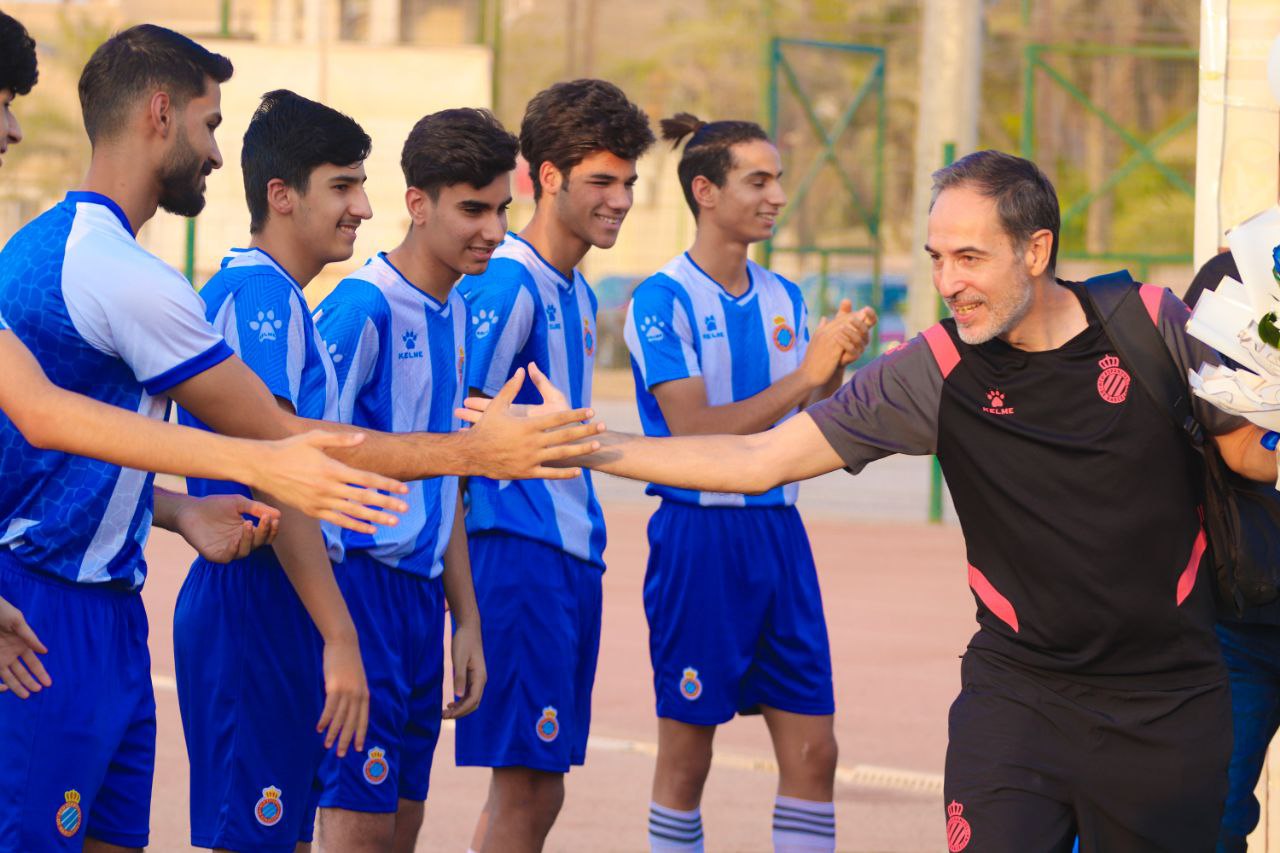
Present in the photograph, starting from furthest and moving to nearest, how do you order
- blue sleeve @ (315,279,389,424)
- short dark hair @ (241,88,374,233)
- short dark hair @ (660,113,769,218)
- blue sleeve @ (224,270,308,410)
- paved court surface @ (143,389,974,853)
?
paved court surface @ (143,389,974,853), short dark hair @ (660,113,769,218), blue sleeve @ (315,279,389,424), short dark hair @ (241,88,374,233), blue sleeve @ (224,270,308,410)

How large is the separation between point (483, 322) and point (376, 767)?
52.6 inches

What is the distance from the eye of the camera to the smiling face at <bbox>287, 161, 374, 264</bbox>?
486 centimetres

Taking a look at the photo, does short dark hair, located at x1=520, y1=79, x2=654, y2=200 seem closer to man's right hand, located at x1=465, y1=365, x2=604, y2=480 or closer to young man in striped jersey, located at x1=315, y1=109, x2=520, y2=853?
young man in striped jersey, located at x1=315, y1=109, x2=520, y2=853

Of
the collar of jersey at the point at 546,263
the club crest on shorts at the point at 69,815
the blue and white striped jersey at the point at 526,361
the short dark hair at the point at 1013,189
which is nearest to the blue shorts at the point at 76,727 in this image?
the club crest on shorts at the point at 69,815

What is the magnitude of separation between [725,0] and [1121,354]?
5916 cm

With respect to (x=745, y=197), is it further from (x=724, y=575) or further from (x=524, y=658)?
(x=524, y=658)

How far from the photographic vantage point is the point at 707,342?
637 centimetres

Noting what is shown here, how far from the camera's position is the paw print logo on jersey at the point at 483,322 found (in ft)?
18.2

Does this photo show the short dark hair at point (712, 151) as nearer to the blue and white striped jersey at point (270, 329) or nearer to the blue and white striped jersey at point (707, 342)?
the blue and white striped jersey at point (707, 342)

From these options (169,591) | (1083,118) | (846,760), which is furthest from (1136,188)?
(846,760)

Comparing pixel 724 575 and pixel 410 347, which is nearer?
pixel 410 347

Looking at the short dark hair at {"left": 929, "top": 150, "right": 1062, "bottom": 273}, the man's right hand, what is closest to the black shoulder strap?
the short dark hair at {"left": 929, "top": 150, "right": 1062, "bottom": 273}

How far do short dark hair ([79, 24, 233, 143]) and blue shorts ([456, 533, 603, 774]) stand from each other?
6.43 feet

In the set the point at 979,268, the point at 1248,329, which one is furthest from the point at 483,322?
the point at 1248,329
